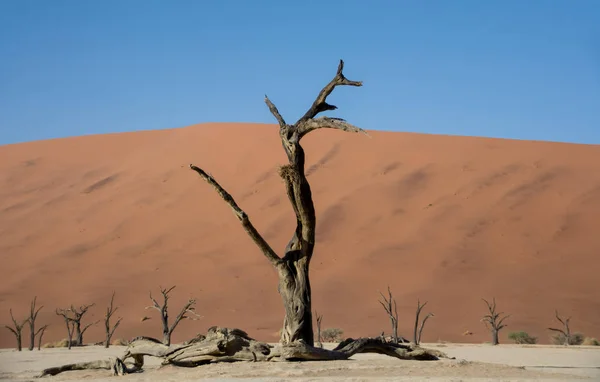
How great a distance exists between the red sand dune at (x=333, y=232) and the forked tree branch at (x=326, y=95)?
22009mm

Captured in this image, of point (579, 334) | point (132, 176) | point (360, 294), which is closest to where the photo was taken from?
point (579, 334)

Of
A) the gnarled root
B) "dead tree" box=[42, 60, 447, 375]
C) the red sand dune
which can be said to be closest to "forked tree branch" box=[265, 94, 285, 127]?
"dead tree" box=[42, 60, 447, 375]

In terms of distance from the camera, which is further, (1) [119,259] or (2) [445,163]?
(2) [445,163]

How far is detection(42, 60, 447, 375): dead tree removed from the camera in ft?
40.8

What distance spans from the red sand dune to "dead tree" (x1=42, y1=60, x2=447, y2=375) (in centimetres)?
2121

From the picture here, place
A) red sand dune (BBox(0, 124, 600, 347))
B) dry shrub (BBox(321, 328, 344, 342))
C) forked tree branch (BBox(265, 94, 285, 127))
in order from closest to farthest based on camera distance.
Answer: forked tree branch (BBox(265, 94, 285, 127)) < dry shrub (BBox(321, 328, 344, 342)) < red sand dune (BBox(0, 124, 600, 347))

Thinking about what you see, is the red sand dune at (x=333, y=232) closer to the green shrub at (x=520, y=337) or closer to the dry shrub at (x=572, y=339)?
the dry shrub at (x=572, y=339)

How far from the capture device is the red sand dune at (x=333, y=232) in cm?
3822

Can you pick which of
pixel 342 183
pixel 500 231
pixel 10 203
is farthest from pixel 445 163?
pixel 10 203

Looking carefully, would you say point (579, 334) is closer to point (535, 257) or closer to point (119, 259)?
point (535, 257)

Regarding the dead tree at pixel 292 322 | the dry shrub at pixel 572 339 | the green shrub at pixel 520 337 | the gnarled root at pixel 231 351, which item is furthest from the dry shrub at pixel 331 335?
the gnarled root at pixel 231 351

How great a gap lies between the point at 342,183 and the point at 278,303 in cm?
1466

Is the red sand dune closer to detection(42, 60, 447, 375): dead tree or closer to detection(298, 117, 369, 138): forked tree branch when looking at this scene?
detection(42, 60, 447, 375): dead tree

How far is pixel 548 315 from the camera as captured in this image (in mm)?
36219
